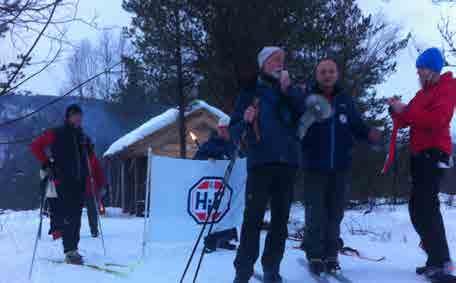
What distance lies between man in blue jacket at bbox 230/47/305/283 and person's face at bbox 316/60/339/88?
1.52 feet

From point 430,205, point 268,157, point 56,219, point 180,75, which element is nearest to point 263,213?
point 268,157

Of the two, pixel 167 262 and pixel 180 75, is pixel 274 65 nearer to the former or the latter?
pixel 167 262

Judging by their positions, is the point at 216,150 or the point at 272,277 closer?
the point at 272,277

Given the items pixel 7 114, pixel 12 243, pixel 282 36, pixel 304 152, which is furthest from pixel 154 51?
pixel 304 152

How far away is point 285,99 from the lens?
4.57 m

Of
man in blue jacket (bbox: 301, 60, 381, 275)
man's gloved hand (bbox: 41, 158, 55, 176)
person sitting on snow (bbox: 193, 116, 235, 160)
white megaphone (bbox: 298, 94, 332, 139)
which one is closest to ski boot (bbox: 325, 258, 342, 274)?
man in blue jacket (bbox: 301, 60, 381, 275)

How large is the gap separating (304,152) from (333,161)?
292 millimetres

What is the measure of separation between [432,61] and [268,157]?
165 cm

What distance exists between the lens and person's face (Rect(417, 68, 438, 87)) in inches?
→ 186

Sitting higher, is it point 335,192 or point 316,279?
point 335,192

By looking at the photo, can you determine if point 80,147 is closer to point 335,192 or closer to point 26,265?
point 26,265

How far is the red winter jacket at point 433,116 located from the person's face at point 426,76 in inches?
2.5

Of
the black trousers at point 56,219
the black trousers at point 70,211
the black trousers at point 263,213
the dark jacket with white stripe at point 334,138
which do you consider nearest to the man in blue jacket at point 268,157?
the black trousers at point 263,213

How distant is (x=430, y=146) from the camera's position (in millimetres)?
4582
